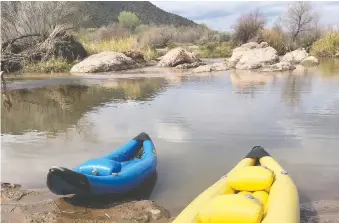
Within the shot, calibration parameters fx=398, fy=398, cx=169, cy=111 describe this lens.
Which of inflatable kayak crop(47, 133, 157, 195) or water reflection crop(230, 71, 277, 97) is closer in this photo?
inflatable kayak crop(47, 133, 157, 195)

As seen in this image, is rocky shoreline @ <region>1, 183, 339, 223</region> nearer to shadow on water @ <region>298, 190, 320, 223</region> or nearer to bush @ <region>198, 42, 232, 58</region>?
shadow on water @ <region>298, 190, 320, 223</region>

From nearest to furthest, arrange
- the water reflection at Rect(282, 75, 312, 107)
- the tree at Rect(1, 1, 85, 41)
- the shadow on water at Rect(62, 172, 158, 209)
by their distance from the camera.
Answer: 1. the shadow on water at Rect(62, 172, 158, 209)
2. the water reflection at Rect(282, 75, 312, 107)
3. the tree at Rect(1, 1, 85, 41)

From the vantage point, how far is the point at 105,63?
20375mm

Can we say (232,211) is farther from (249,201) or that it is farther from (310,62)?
(310,62)

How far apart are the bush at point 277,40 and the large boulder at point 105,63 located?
440 inches

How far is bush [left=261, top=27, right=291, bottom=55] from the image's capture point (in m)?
28.0

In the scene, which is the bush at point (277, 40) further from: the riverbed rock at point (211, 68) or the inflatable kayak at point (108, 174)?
the inflatable kayak at point (108, 174)

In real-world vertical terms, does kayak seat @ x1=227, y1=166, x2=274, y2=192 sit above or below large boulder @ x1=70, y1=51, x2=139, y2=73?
below

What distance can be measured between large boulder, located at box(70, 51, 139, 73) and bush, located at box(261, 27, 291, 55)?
11.2 m

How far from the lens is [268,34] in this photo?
92.8ft

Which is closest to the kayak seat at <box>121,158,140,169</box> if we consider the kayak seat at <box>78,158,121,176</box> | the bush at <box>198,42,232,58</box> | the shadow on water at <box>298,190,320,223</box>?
the kayak seat at <box>78,158,121,176</box>

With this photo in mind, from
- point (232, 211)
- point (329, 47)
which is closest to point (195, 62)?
point (329, 47)

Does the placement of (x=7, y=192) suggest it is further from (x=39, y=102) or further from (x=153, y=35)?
(x=153, y=35)

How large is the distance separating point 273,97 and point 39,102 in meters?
6.68
